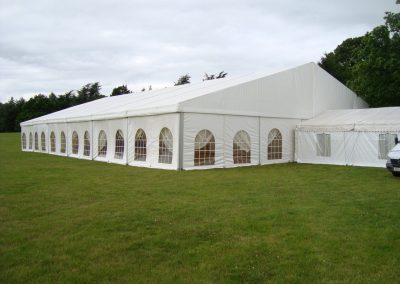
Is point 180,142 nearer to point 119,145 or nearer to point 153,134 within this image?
point 153,134

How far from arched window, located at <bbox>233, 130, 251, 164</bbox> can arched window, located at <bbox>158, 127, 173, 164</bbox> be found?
9.49 feet

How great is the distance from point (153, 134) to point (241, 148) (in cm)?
371

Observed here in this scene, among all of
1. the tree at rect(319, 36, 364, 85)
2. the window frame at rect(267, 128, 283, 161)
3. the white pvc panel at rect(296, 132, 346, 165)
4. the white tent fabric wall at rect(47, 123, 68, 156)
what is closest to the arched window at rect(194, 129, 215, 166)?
the window frame at rect(267, 128, 283, 161)

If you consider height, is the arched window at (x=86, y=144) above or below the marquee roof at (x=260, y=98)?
below

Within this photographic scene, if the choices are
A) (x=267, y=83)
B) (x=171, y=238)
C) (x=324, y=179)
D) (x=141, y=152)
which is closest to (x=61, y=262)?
(x=171, y=238)

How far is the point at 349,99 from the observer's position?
2397 cm

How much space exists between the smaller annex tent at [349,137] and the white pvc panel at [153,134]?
7257 millimetres

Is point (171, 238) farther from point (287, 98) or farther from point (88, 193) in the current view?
point (287, 98)

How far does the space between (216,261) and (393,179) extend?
9295 mm

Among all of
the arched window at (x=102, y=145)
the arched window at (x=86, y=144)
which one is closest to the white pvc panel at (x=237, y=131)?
the arched window at (x=102, y=145)

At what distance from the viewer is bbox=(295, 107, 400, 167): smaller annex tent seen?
16.3 metres

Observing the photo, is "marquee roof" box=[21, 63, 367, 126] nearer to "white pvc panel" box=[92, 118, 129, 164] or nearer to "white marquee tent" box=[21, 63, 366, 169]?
"white marquee tent" box=[21, 63, 366, 169]

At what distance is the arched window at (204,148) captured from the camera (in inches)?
600

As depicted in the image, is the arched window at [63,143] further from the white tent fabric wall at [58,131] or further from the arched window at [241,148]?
the arched window at [241,148]
